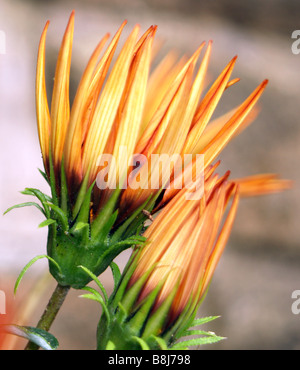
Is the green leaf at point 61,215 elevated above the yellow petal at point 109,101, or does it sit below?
below

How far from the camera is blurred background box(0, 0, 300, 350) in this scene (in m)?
0.86

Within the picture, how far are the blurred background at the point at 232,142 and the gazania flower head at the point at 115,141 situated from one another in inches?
23.2
